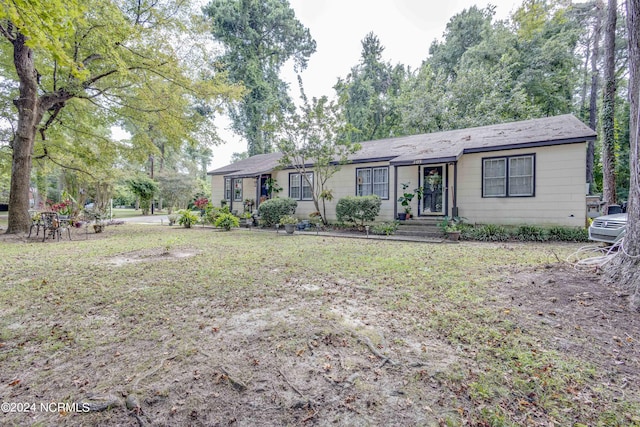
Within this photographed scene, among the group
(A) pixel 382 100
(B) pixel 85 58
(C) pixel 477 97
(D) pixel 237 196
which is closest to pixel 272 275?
(B) pixel 85 58

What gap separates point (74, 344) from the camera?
273cm

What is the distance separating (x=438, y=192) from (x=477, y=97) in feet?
34.7

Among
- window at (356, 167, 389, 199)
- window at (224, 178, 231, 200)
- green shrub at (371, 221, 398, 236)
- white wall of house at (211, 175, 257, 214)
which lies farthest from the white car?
window at (224, 178, 231, 200)

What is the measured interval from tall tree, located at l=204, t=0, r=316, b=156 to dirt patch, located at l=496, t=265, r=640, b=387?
21384 mm

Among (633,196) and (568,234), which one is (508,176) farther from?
(633,196)

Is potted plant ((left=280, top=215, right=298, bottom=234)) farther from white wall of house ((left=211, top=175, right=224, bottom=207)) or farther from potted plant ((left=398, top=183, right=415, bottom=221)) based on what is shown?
white wall of house ((left=211, top=175, right=224, bottom=207))

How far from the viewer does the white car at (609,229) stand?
5341 mm

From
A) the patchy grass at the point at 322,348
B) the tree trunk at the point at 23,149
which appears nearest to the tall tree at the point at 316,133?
the patchy grass at the point at 322,348

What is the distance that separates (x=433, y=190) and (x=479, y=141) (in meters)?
2.43

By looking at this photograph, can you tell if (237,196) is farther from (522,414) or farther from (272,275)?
(522,414)

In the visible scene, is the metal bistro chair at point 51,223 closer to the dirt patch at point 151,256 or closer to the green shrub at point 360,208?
the dirt patch at point 151,256

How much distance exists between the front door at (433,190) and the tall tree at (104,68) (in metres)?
8.90

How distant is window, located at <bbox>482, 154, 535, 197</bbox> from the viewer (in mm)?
10070

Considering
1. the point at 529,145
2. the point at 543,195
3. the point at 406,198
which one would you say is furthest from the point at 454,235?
the point at 529,145
